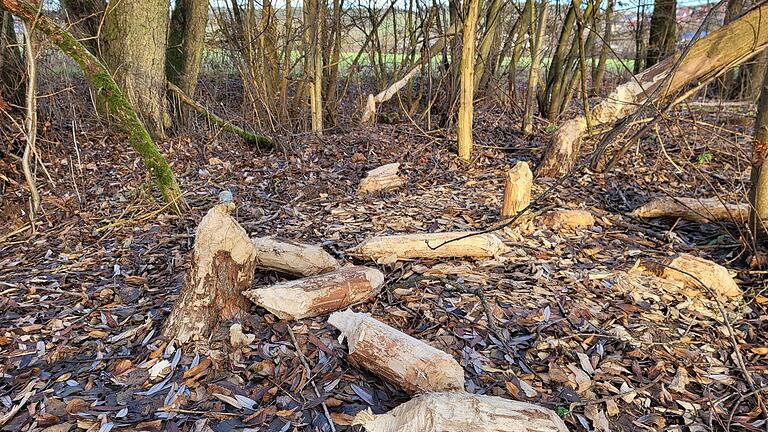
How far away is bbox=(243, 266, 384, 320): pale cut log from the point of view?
2619 mm

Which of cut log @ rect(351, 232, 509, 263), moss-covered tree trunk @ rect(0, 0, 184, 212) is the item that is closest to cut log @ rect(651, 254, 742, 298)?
cut log @ rect(351, 232, 509, 263)

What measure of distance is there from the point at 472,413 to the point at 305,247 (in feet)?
5.62

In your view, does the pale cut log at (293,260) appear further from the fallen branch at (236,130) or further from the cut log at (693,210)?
the fallen branch at (236,130)

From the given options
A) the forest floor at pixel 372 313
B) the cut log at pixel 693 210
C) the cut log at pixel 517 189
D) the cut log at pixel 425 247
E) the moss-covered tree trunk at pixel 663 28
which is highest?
the moss-covered tree trunk at pixel 663 28

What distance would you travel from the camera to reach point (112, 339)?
2660mm

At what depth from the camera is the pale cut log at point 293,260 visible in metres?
3.06

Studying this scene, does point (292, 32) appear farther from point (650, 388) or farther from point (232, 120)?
point (650, 388)

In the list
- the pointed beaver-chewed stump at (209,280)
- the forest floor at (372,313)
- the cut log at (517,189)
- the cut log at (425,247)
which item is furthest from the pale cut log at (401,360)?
the cut log at (517,189)

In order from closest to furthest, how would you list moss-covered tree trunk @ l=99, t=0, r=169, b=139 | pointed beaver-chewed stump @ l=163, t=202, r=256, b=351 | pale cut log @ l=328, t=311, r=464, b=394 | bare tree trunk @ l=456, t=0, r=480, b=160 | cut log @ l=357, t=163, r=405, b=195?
pale cut log @ l=328, t=311, r=464, b=394, pointed beaver-chewed stump @ l=163, t=202, r=256, b=351, cut log @ l=357, t=163, r=405, b=195, bare tree trunk @ l=456, t=0, r=480, b=160, moss-covered tree trunk @ l=99, t=0, r=169, b=139

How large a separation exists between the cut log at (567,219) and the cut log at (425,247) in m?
0.82

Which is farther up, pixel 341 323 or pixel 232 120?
pixel 232 120

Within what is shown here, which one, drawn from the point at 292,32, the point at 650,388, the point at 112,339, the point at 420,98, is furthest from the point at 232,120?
the point at 650,388

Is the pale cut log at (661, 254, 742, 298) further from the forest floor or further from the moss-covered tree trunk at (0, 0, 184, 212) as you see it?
the moss-covered tree trunk at (0, 0, 184, 212)

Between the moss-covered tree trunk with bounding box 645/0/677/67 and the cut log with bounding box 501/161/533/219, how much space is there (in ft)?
21.9
